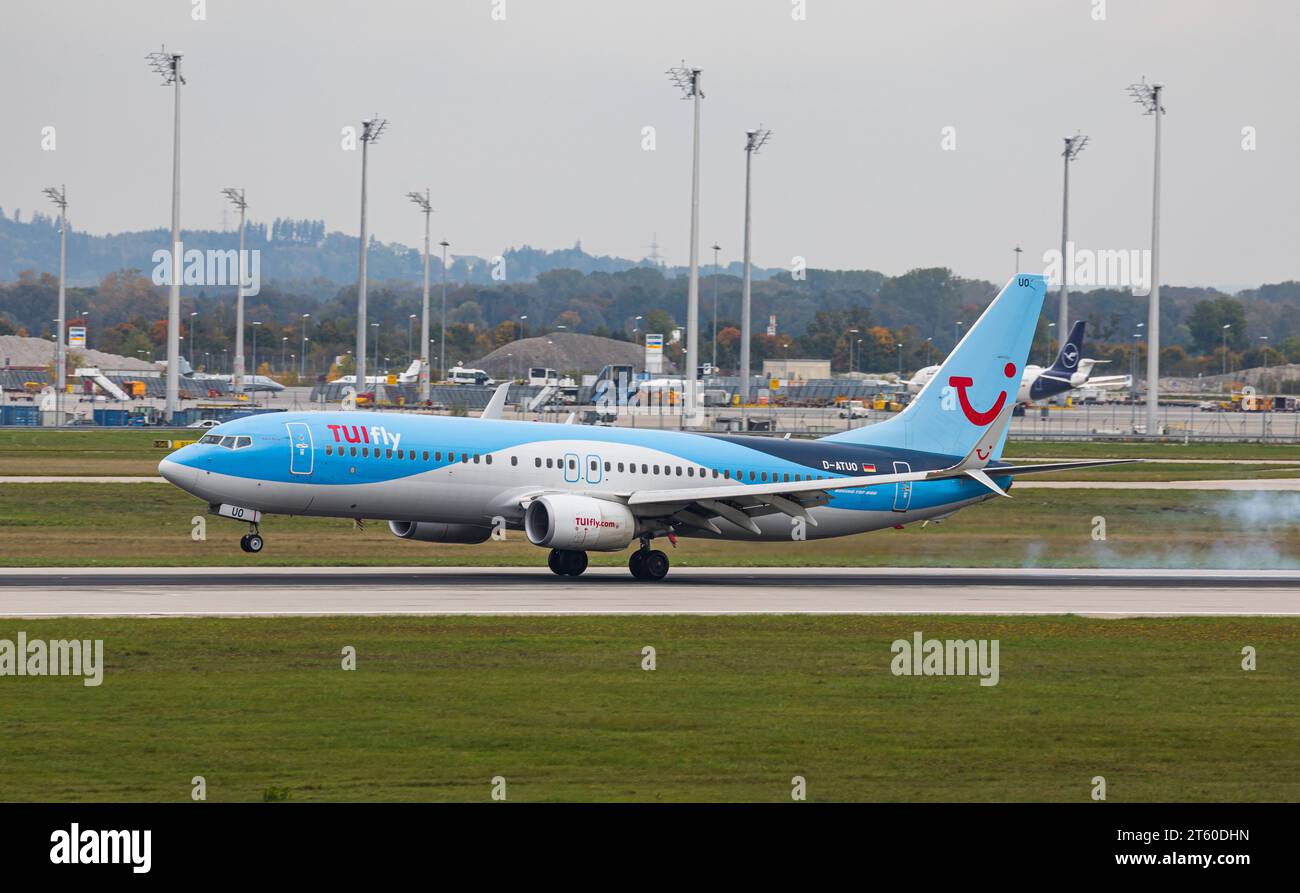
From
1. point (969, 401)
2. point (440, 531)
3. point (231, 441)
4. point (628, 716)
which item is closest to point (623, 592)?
point (440, 531)

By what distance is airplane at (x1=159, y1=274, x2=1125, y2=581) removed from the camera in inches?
1842

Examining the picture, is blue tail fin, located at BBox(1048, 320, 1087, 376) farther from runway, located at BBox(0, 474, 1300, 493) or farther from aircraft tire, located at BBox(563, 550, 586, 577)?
aircraft tire, located at BBox(563, 550, 586, 577)

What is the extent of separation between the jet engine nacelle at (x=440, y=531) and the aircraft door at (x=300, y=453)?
4.16 metres

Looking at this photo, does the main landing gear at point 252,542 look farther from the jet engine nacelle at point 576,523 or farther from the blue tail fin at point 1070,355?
the blue tail fin at point 1070,355

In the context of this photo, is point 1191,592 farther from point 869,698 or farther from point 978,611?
point 869,698

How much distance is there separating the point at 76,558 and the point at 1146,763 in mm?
37977

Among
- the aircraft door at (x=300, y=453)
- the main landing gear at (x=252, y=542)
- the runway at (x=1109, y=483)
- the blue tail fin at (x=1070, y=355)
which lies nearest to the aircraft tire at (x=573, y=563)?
the aircraft door at (x=300, y=453)

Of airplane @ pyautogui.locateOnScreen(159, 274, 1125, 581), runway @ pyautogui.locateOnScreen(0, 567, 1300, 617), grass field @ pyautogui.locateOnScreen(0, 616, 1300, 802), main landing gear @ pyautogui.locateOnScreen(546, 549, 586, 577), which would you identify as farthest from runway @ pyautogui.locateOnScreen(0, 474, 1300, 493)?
grass field @ pyautogui.locateOnScreen(0, 616, 1300, 802)

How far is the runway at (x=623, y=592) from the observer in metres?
40.0

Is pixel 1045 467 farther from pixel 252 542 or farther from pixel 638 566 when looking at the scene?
pixel 252 542

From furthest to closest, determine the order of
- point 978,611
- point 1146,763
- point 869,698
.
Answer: point 978,611
point 869,698
point 1146,763
